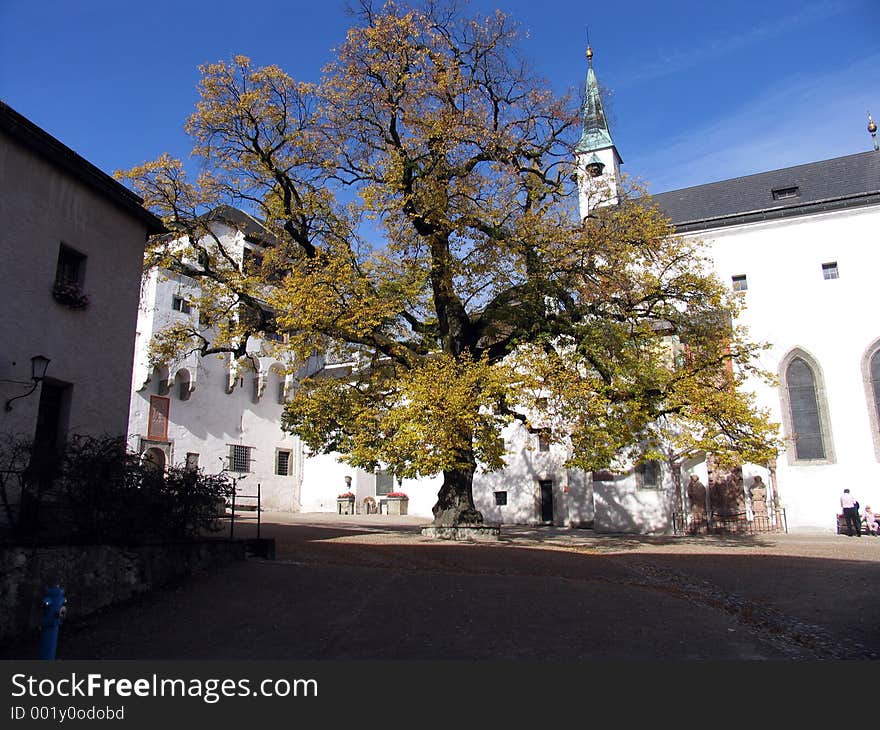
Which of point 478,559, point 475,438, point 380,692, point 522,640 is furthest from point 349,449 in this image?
point 380,692

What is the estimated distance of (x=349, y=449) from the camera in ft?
61.9

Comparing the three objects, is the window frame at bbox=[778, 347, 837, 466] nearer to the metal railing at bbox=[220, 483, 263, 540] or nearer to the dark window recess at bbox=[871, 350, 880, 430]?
the dark window recess at bbox=[871, 350, 880, 430]

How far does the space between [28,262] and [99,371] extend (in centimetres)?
252

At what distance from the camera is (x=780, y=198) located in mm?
32750

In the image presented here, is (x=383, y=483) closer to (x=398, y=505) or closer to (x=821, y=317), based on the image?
(x=398, y=505)

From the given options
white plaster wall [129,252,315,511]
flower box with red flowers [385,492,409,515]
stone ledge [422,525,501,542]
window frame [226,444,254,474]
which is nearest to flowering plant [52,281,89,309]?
stone ledge [422,525,501,542]

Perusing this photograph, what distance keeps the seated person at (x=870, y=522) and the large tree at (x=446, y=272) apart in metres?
10.4

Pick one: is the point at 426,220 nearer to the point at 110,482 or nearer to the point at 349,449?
the point at 349,449

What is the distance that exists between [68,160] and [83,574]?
801 cm

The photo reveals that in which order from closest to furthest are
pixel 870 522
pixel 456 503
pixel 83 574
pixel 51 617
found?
pixel 51 617, pixel 83 574, pixel 456 503, pixel 870 522

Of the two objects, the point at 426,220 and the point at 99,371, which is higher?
the point at 426,220

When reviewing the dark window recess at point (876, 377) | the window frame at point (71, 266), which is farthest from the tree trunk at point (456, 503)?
the dark window recess at point (876, 377)

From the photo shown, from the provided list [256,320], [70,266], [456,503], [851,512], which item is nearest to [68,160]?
[70,266]

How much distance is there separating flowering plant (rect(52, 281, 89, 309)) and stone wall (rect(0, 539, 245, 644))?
5.40m
